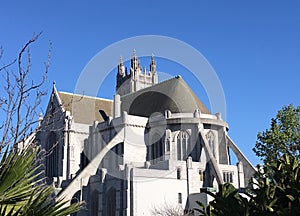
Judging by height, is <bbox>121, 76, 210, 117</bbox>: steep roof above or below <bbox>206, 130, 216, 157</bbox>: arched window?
above

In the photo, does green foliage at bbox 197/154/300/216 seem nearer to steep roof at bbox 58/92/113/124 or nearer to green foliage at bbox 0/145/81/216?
green foliage at bbox 0/145/81/216

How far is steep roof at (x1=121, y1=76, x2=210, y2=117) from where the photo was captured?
54594mm

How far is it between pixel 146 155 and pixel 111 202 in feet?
27.0

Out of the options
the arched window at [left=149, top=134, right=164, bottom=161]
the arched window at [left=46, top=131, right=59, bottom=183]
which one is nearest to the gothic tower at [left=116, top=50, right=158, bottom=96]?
the arched window at [left=46, top=131, right=59, bottom=183]

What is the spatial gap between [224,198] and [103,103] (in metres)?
56.8

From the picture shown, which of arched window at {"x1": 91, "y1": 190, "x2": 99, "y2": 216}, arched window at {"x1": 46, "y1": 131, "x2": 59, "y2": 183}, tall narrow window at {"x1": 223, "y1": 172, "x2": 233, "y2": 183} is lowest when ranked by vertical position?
arched window at {"x1": 91, "y1": 190, "x2": 99, "y2": 216}

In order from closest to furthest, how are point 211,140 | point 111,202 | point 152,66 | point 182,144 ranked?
1. point 111,202
2. point 182,144
3. point 211,140
4. point 152,66

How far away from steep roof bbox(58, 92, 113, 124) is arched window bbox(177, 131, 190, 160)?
48.7 feet

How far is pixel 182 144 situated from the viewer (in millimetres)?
51188

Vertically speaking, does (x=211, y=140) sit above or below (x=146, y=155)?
above

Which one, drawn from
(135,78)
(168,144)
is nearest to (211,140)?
(168,144)

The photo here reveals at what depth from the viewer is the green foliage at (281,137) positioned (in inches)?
935

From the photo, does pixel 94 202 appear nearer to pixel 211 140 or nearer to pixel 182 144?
pixel 182 144

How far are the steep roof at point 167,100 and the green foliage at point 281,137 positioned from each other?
2954 cm
